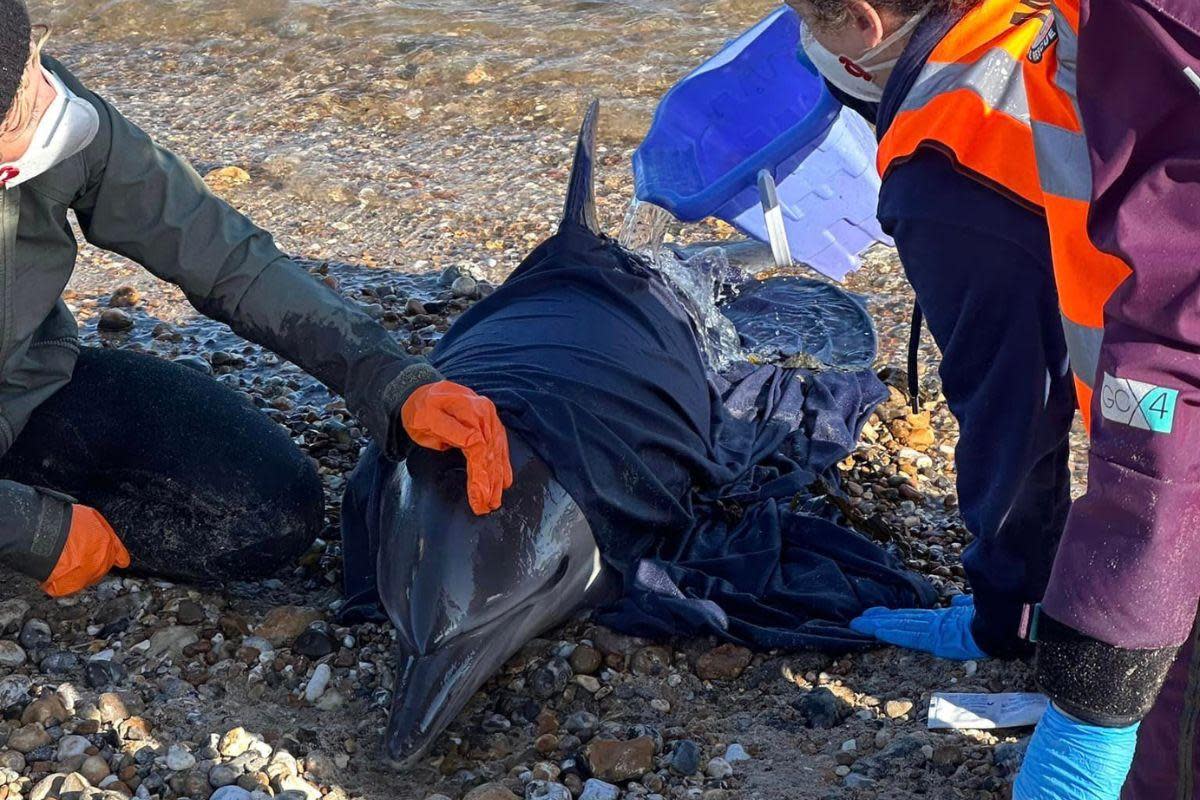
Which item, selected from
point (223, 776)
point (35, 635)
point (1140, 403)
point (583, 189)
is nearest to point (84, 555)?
point (35, 635)

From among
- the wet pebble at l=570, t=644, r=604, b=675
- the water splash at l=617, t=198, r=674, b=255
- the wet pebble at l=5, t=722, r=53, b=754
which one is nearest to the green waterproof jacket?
the wet pebble at l=5, t=722, r=53, b=754

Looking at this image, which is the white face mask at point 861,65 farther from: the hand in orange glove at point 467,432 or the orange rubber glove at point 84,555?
the orange rubber glove at point 84,555

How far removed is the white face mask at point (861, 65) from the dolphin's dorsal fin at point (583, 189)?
154 centimetres

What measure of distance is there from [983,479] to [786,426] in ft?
5.35

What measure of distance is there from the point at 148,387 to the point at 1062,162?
2999 mm

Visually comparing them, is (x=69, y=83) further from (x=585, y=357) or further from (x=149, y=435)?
(x=585, y=357)

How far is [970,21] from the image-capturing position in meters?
2.82

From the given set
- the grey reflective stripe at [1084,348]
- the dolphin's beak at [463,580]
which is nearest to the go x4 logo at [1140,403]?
the grey reflective stripe at [1084,348]

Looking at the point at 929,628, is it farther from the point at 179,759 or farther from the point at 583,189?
the point at 583,189

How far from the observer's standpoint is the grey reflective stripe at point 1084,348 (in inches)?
90.7

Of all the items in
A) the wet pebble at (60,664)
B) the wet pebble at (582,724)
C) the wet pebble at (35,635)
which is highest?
the wet pebble at (582,724)

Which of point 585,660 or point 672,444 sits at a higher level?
point 672,444

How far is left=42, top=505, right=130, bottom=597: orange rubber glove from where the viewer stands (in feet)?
12.9

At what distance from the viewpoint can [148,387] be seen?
4363 millimetres
